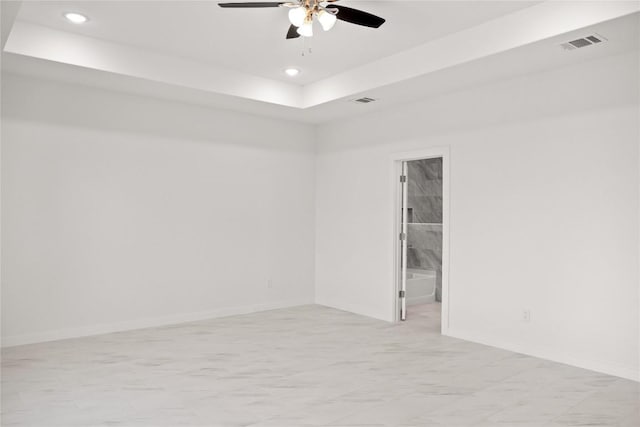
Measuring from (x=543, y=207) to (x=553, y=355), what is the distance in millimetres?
1324

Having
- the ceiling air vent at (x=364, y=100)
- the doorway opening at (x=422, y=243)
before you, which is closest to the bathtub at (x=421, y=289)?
the doorway opening at (x=422, y=243)

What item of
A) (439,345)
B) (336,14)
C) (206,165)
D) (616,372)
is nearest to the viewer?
(336,14)

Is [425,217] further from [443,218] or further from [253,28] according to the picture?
[253,28]

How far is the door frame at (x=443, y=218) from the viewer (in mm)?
5156

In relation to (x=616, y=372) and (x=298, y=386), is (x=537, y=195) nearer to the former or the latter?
(x=616, y=372)

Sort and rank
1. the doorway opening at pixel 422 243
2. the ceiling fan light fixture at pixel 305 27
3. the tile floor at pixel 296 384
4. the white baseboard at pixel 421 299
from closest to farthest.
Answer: the tile floor at pixel 296 384, the ceiling fan light fixture at pixel 305 27, the doorway opening at pixel 422 243, the white baseboard at pixel 421 299

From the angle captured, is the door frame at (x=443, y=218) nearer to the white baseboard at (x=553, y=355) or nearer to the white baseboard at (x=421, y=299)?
the white baseboard at (x=553, y=355)

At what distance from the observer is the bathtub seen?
23.0 ft

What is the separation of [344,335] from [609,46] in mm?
3584

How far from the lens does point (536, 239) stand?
4.39 m

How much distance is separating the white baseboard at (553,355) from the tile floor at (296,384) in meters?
0.09

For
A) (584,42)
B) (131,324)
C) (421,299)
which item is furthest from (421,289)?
(584,42)

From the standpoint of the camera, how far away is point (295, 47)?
15.0 feet

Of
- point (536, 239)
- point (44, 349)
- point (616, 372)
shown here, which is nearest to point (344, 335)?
point (536, 239)
